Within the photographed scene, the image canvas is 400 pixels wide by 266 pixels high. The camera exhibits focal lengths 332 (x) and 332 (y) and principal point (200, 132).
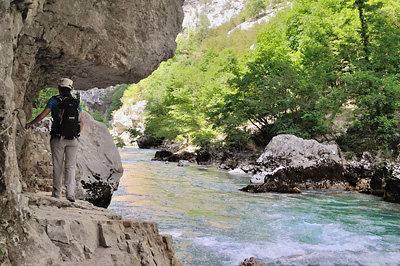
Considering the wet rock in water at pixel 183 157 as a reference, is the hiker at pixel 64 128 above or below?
above

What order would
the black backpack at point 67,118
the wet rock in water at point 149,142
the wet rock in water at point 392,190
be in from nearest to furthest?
the black backpack at point 67,118 → the wet rock in water at point 392,190 → the wet rock in water at point 149,142

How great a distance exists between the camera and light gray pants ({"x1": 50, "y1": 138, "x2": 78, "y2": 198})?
4.69m

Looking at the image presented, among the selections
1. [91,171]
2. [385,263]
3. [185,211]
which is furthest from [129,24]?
[385,263]

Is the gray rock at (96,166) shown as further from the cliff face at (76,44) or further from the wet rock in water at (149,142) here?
the wet rock in water at (149,142)

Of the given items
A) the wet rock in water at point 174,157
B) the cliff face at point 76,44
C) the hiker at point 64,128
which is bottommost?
the wet rock in water at point 174,157

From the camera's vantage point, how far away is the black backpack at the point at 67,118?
455cm

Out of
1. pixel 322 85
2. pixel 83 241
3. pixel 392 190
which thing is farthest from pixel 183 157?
pixel 83 241

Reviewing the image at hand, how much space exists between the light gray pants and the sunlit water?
2313 mm

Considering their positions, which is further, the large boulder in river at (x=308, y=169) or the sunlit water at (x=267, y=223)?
the large boulder in river at (x=308, y=169)

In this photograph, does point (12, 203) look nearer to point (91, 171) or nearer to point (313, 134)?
point (91, 171)

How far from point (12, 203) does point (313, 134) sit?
1974 centimetres

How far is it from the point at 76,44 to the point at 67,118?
151 centimetres

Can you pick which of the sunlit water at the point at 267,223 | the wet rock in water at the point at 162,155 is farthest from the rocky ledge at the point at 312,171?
the wet rock in water at the point at 162,155

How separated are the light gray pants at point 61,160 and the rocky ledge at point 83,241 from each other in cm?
55
